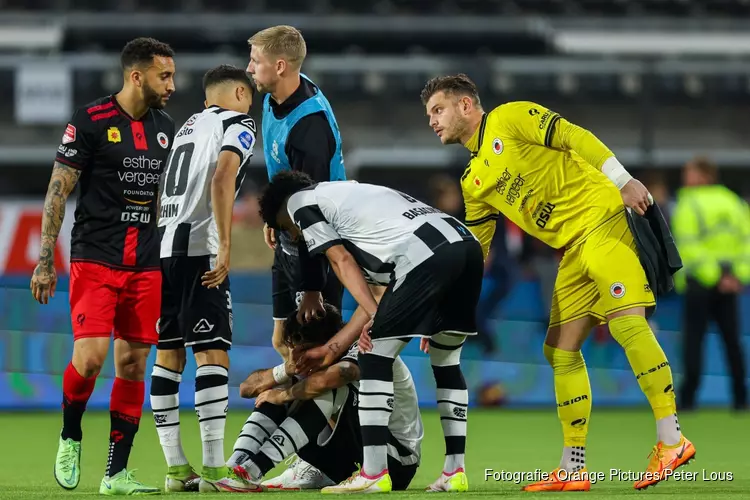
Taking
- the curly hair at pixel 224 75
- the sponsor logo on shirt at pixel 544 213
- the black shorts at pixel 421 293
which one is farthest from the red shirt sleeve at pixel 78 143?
the sponsor logo on shirt at pixel 544 213

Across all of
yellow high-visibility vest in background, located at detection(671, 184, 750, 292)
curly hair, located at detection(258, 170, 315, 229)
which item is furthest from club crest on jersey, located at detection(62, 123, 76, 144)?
yellow high-visibility vest in background, located at detection(671, 184, 750, 292)

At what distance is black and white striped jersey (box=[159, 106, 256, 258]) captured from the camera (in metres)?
5.57

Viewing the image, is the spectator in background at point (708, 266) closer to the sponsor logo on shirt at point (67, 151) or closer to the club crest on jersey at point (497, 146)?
the club crest on jersey at point (497, 146)

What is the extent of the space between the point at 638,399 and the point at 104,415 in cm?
525

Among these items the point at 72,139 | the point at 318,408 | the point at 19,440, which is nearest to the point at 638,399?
the point at 19,440

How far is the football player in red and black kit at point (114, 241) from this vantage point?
562cm

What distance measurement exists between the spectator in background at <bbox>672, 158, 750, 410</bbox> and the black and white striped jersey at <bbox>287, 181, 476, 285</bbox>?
6404mm

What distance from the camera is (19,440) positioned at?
866 centimetres

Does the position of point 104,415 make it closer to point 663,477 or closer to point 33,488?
point 33,488

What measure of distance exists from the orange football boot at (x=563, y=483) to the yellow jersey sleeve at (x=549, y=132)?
4.79 feet

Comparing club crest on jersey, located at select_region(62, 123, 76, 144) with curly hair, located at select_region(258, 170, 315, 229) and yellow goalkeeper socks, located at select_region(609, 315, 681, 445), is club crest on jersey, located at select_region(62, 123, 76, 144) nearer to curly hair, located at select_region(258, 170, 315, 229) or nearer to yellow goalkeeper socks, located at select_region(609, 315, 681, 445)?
curly hair, located at select_region(258, 170, 315, 229)

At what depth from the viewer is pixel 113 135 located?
5.73 meters

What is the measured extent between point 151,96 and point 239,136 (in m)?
0.58

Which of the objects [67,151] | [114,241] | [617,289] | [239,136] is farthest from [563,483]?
[67,151]
